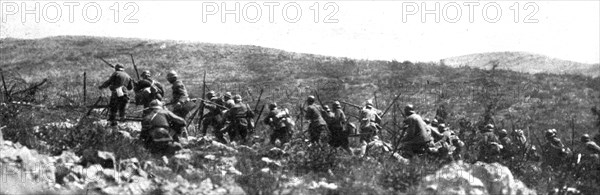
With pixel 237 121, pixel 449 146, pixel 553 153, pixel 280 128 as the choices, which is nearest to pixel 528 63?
pixel 553 153

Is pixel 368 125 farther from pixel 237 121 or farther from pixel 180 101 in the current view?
pixel 180 101

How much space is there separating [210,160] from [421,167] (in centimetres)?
397

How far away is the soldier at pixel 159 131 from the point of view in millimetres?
11438

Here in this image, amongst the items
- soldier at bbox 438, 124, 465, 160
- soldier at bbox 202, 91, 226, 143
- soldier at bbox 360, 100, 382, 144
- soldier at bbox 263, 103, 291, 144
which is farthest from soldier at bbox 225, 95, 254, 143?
soldier at bbox 438, 124, 465, 160

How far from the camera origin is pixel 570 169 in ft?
51.3

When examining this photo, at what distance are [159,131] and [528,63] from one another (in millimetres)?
54880

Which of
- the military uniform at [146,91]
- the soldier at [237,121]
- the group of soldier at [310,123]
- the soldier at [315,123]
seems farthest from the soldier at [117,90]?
the soldier at [315,123]

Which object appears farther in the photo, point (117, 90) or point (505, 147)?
point (505, 147)

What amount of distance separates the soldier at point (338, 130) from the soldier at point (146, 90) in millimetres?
4137

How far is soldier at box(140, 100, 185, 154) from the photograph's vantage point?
11438mm

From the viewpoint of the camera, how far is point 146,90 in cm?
1476

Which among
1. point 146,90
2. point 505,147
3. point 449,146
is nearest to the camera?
point 146,90

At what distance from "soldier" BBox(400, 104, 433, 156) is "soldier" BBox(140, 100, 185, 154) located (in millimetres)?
4900

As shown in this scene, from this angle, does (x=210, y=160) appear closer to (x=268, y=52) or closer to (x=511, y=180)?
(x=511, y=180)
